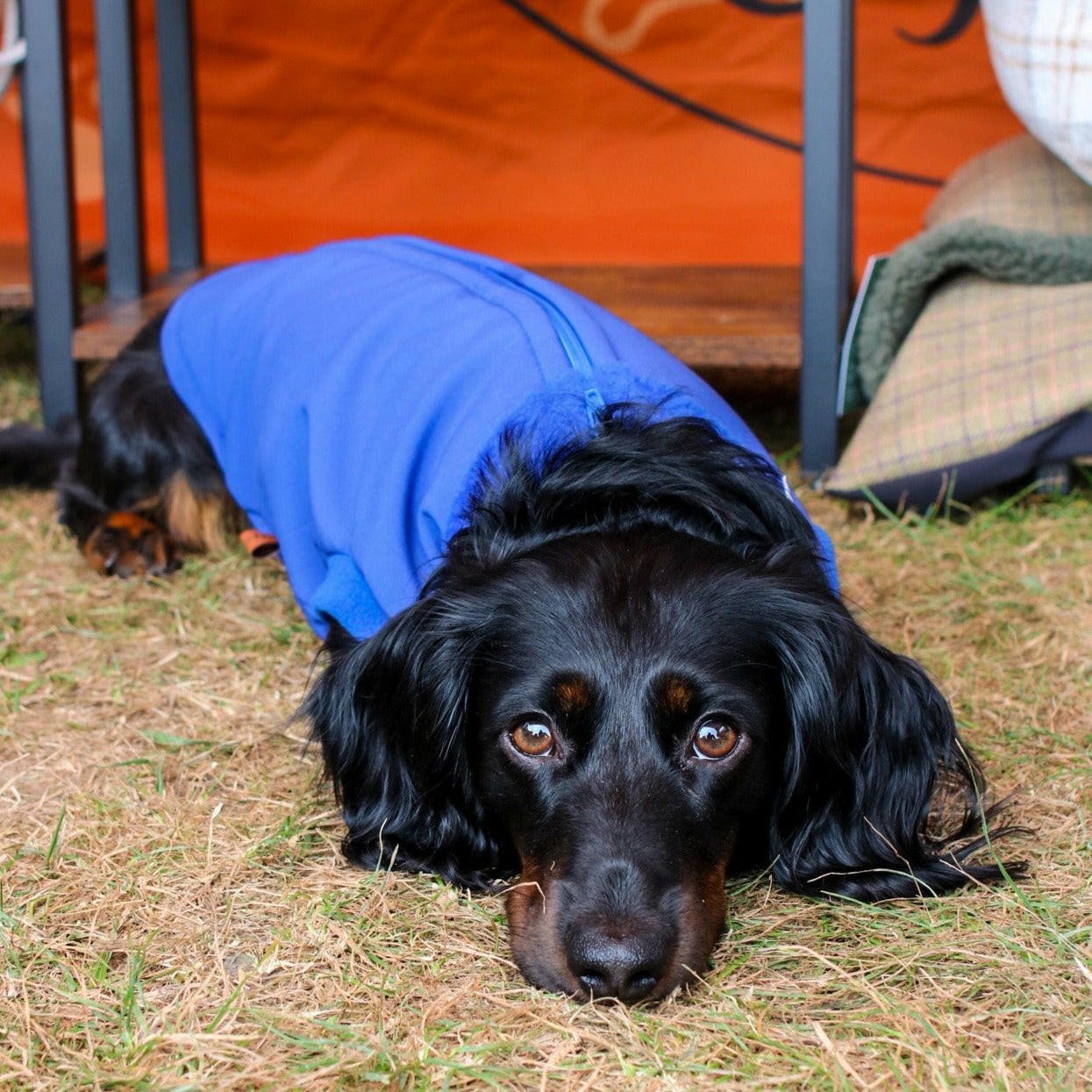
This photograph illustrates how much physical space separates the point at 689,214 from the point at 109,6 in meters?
2.30

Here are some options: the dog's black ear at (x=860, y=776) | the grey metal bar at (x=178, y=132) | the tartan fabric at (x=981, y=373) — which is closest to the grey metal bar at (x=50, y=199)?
the grey metal bar at (x=178, y=132)

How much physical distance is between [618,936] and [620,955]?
2 centimetres

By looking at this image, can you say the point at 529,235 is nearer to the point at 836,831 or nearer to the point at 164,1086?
the point at 836,831

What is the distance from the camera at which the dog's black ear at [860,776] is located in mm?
2107

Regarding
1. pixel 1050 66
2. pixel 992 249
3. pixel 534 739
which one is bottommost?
pixel 534 739

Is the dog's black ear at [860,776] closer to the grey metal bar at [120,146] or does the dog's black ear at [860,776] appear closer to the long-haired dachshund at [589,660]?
the long-haired dachshund at [589,660]

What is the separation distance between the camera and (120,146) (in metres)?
4.57

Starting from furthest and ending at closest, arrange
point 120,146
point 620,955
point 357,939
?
point 120,146 → point 357,939 → point 620,955

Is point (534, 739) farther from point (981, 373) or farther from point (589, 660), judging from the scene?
point (981, 373)

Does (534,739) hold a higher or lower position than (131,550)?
higher

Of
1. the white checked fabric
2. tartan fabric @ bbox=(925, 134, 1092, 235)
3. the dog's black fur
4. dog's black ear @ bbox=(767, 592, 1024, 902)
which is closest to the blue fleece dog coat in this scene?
the dog's black fur

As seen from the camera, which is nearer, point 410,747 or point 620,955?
point 620,955

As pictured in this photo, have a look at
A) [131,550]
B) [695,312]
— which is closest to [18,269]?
[131,550]

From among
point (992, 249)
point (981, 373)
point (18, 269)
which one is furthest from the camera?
point (18, 269)
